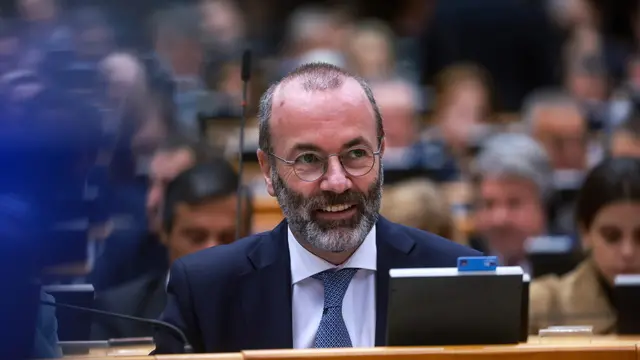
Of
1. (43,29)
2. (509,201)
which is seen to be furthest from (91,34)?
(509,201)

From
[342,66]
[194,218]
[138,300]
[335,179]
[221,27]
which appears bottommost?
[138,300]

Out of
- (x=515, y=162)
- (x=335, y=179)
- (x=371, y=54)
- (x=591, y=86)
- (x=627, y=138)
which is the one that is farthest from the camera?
(x=591, y=86)

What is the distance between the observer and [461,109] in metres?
8.25

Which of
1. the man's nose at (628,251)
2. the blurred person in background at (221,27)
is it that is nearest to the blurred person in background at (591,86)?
the blurred person in background at (221,27)

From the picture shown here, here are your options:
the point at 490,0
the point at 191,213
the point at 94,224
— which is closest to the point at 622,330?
the point at 191,213

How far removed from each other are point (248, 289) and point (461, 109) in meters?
5.30

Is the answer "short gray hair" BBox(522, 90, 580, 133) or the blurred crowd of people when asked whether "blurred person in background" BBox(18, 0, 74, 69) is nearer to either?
the blurred crowd of people

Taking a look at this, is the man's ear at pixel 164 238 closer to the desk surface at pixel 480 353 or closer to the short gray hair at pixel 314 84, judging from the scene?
the short gray hair at pixel 314 84

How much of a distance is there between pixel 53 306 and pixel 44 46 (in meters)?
5.20

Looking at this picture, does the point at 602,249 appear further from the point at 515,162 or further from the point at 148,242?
the point at 148,242

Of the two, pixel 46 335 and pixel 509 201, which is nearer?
pixel 46 335

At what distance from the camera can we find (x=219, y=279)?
3.08m

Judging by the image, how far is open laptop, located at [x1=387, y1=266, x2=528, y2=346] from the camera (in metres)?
2.66

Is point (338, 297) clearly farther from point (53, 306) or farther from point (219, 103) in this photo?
point (219, 103)
